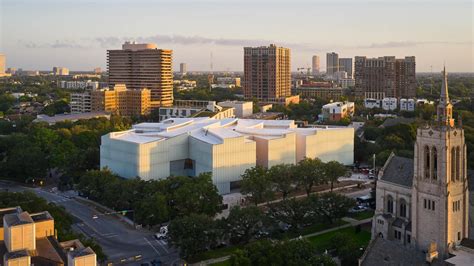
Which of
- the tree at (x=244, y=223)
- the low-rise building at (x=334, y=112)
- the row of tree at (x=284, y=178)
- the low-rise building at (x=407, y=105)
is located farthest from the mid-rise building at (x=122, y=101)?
the tree at (x=244, y=223)

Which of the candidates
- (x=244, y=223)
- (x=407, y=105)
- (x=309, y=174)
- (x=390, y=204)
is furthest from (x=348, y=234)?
(x=407, y=105)

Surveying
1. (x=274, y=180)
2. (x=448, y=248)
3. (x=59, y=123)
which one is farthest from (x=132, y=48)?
(x=448, y=248)

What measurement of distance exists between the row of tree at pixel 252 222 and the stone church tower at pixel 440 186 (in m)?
12.8

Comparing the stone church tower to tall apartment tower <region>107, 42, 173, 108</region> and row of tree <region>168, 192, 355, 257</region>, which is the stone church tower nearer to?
row of tree <region>168, 192, 355, 257</region>

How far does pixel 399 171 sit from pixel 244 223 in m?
15.5

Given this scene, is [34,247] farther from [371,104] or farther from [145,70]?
[371,104]

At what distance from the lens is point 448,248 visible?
41.9m

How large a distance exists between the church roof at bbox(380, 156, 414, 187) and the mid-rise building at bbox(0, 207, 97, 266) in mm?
29366

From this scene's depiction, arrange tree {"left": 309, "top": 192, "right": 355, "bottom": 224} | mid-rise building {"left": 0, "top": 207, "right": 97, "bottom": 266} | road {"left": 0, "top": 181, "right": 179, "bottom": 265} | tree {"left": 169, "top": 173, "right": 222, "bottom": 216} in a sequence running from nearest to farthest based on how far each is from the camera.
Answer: mid-rise building {"left": 0, "top": 207, "right": 97, "bottom": 266}
road {"left": 0, "top": 181, "right": 179, "bottom": 265}
tree {"left": 309, "top": 192, "right": 355, "bottom": 224}
tree {"left": 169, "top": 173, "right": 222, "bottom": 216}

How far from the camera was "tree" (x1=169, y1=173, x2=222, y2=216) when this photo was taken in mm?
58469

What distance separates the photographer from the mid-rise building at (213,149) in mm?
76250

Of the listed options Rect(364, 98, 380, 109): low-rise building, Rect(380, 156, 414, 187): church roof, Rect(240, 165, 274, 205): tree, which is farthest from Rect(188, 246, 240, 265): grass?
Rect(364, 98, 380, 109): low-rise building

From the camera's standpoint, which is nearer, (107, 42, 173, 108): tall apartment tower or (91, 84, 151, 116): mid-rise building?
(91, 84, 151, 116): mid-rise building

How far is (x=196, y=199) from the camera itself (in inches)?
2309
